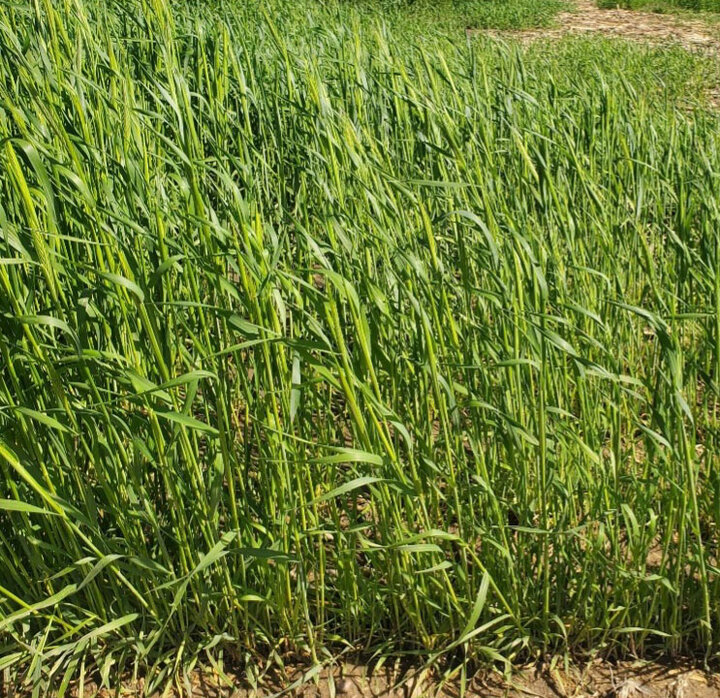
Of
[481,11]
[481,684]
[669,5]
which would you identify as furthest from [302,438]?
[669,5]

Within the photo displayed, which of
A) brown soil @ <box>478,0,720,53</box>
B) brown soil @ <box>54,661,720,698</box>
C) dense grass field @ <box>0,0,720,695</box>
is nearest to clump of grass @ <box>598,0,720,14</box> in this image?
brown soil @ <box>478,0,720,53</box>

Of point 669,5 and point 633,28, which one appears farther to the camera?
point 669,5

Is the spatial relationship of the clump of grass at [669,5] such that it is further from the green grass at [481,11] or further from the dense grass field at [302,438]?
the dense grass field at [302,438]

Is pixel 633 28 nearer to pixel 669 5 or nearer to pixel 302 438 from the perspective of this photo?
pixel 669 5

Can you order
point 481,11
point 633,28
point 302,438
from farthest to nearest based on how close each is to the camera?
1. point 481,11
2. point 633,28
3. point 302,438

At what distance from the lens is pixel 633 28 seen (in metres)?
10.2

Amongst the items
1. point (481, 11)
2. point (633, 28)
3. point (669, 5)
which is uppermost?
point (481, 11)

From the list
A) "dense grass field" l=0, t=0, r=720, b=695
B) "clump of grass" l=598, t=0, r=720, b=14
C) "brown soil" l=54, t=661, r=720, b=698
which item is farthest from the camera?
"clump of grass" l=598, t=0, r=720, b=14

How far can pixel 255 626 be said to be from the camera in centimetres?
187

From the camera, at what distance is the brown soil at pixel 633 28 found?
362 inches

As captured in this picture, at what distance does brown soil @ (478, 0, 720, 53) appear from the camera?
30.2ft

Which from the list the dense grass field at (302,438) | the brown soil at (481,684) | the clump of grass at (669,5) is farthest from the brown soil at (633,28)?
the brown soil at (481,684)

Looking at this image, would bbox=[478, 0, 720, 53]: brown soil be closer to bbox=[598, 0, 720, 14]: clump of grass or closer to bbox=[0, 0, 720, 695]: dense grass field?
bbox=[598, 0, 720, 14]: clump of grass

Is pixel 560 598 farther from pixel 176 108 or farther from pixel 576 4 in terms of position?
pixel 576 4
